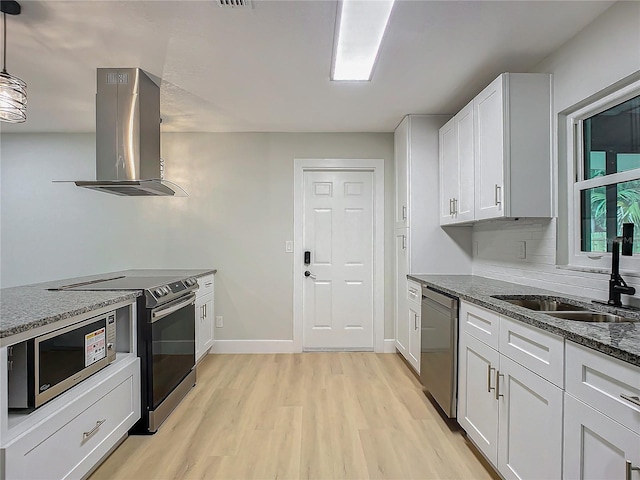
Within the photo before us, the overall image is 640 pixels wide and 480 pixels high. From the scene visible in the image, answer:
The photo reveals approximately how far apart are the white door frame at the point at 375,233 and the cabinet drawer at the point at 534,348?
2.33m

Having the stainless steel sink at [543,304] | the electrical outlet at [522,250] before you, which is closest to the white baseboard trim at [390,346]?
the electrical outlet at [522,250]

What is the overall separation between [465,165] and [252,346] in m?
2.89

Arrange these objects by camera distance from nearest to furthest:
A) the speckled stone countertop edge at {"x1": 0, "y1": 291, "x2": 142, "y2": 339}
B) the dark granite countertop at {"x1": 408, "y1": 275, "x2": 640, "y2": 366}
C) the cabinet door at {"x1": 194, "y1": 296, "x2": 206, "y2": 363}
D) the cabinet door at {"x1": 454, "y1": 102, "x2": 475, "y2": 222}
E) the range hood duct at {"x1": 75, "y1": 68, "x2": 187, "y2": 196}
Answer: the dark granite countertop at {"x1": 408, "y1": 275, "x2": 640, "y2": 366} < the speckled stone countertop edge at {"x1": 0, "y1": 291, "x2": 142, "y2": 339} < the range hood duct at {"x1": 75, "y1": 68, "x2": 187, "y2": 196} < the cabinet door at {"x1": 454, "y1": 102, "x2": 475, "y2": 222} < the cabinet door at {"x1": 194, "y1": 296, "x2": 206, "y2": 363}

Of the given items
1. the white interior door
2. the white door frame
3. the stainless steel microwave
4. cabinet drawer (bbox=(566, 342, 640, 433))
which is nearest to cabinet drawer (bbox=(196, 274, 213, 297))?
the white door frame

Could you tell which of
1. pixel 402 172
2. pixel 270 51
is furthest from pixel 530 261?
pixel 270 51

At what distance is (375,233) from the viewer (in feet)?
13.7

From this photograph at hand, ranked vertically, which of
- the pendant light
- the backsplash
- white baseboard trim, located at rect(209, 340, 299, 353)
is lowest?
white baseboard trim, located at rect(209, 340, 299, 353)

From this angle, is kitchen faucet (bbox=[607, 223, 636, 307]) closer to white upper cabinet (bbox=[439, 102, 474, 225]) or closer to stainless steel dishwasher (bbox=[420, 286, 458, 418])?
stainless steel dishwasher (bbox=[420, 286, 458, 418])

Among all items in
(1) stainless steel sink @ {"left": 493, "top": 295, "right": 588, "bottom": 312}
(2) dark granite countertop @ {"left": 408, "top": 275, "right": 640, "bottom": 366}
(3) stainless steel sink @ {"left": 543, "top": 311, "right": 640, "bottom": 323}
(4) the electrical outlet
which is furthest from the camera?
(4) the electrical outlet

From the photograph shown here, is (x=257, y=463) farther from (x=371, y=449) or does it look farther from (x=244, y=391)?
(x=244, y=391)

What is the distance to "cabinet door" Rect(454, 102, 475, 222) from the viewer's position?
2.79m

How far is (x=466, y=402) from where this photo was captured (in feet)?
7.38

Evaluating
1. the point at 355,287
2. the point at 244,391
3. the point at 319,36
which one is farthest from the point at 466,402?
the point at 319,36

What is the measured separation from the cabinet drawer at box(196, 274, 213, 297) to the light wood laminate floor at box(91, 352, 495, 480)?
2.58ft
